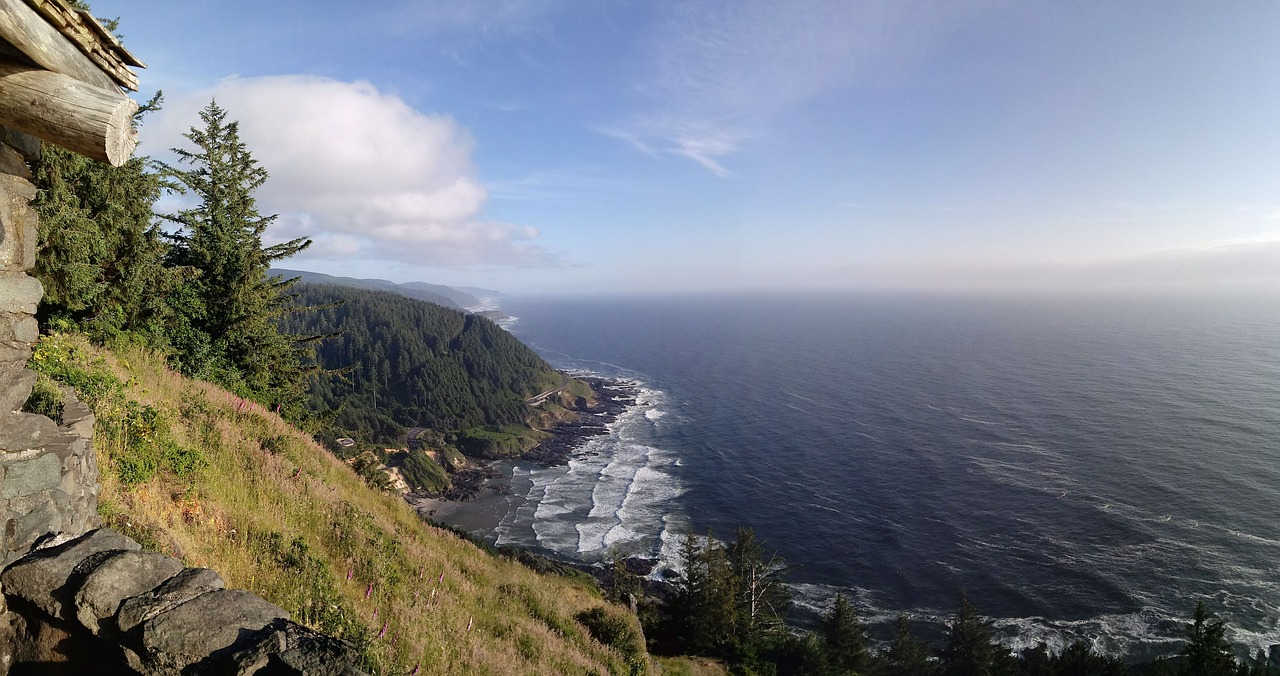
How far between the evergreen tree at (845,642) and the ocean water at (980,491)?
6.34m

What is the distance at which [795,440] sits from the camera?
77.1 meters

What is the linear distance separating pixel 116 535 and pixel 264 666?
8.55ft

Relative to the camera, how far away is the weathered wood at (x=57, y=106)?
3977mm

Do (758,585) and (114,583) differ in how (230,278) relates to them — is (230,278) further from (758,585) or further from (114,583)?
(758,585)

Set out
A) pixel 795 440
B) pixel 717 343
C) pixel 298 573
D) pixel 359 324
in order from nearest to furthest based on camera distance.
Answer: pixel 298 573 < pixel 795 440 < pixel 359 324 < pixel 717 343

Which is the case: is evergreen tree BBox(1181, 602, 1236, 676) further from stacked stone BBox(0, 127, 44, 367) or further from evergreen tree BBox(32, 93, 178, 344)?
evergreen tree BBox(32, 93, 178, 344)

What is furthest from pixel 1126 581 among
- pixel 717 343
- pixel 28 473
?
pixel 717 343

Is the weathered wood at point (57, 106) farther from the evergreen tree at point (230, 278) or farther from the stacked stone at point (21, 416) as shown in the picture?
the evergreen tree at point (230, 278)

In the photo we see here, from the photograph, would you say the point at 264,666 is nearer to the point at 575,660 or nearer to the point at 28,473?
the point at 28,473

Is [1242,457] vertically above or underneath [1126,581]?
above

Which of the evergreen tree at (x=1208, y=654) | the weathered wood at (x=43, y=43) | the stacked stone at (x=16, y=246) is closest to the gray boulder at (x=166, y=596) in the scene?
the stacked stone at (x=16, y=246)

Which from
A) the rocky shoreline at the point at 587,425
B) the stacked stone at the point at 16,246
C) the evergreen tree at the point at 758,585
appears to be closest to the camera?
the stacked stone at the point at 16,246

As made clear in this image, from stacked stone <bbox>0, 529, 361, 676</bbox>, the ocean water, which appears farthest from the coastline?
stacked stone <bbox>0, 529, 361, 676</bbox>

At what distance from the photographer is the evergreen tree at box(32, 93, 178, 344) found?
14.0 m
